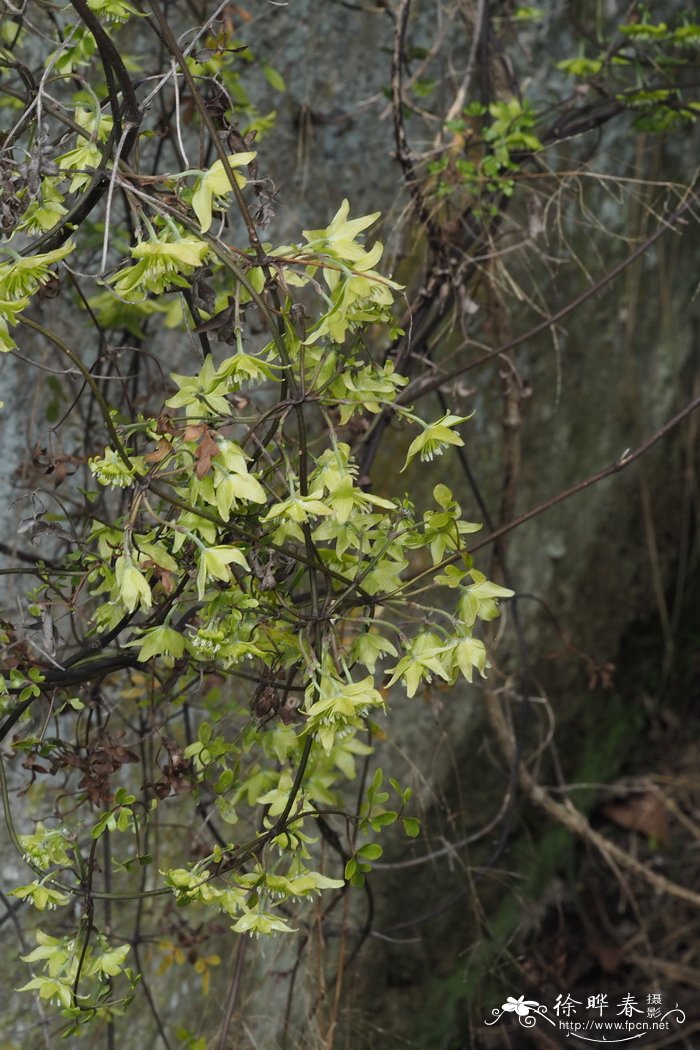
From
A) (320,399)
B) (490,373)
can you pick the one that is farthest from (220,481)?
(490,373)

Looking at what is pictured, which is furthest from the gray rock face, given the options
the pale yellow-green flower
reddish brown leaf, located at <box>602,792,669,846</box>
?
the pale yellow-green flower

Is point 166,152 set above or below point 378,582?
above

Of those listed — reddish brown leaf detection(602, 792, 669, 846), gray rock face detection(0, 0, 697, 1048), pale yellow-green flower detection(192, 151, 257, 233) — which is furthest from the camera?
reddish brown leaf detection(602, 792, 669, 846)

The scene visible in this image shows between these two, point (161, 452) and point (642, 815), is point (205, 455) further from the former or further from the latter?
point (642, 815)

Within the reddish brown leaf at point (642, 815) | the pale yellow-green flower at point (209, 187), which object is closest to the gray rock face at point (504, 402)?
the reddish brown leaf at point (642, 815)

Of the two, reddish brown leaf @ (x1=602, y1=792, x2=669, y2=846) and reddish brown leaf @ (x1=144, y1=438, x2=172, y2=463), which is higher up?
Answer: reddish brown leaf @ (x1=144, y1=438, x2=172, y2=463)

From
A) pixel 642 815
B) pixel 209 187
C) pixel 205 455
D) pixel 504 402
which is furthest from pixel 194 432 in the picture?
pixel 642 815

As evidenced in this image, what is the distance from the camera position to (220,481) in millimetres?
906

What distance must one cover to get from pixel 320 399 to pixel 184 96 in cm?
79

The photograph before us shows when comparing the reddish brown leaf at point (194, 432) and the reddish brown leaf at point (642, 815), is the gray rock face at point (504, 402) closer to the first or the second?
the reddish brown leaf at point (642, 815)

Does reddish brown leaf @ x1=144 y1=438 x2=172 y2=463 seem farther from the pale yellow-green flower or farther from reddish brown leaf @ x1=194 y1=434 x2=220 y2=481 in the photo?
the pale yellow-green flower

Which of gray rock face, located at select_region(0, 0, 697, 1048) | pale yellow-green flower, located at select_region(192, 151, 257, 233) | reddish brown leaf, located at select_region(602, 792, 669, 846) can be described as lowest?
reddish brown leaf, located at select_region(602, 792, 669, 846)

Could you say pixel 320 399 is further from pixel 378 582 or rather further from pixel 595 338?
pixel 595 338

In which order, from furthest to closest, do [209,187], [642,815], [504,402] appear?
[642,815], [504,402], [209,187]
